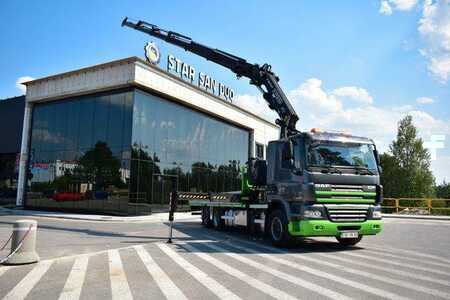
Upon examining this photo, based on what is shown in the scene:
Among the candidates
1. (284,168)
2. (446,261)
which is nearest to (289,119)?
(284,168)

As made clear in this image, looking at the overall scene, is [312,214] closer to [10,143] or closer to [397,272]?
[397,272]

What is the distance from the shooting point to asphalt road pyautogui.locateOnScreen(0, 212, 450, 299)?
5.56 metres

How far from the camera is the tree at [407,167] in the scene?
1881 inches

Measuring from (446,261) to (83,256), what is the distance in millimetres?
8383

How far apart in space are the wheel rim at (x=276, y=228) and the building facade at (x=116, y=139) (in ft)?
46.2

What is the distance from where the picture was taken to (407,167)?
50.1 metres

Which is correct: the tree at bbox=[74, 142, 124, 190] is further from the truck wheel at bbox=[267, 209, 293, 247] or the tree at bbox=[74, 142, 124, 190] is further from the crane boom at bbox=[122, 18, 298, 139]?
the truck wheel at bbox=[267, 209, 293, 247]

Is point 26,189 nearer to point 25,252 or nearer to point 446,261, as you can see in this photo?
point 25,252

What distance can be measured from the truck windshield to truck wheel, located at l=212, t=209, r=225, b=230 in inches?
252

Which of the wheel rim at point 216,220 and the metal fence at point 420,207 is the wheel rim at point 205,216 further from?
the metal fence at point 420,207

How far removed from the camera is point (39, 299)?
204 inches

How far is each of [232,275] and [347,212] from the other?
170 inches

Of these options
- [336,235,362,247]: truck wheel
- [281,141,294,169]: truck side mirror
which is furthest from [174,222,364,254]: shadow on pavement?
[281,141,294,169]: truck side mirror

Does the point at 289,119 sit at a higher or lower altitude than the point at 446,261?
higher
